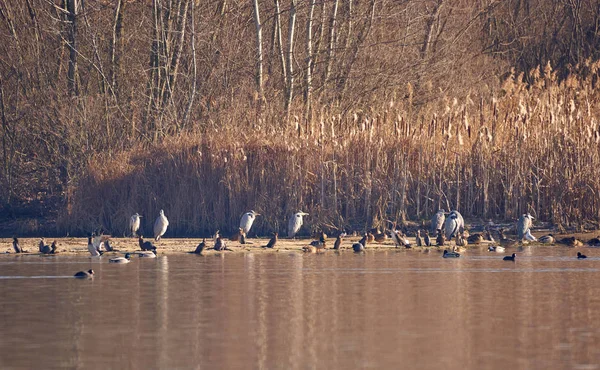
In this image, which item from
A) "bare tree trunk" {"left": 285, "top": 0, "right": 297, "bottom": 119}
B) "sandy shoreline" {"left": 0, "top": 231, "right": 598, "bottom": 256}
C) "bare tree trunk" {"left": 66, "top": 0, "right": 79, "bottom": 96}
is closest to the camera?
"sandy shoreline" {"left": 0, "top": 231, "right": 598, "bottom": 256}

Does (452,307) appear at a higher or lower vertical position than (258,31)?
lower

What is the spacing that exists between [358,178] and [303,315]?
9.91 meters

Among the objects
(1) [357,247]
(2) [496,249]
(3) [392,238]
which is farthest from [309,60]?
(2) [496,249]

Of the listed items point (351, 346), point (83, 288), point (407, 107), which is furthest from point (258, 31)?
point (351, 346)

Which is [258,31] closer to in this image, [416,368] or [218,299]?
[218,299]

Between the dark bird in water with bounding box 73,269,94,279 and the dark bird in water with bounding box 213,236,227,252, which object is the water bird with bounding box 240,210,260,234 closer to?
the dark bird in water with bounding box 213,236,227,252

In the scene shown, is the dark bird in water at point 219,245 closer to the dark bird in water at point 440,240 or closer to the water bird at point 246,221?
the water bird at point 246,221

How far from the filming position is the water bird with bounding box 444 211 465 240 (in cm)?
1766

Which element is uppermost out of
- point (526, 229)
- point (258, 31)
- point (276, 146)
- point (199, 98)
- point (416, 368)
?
point (258, 31)

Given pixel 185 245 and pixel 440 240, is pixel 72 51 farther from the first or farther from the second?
pixel 440 240

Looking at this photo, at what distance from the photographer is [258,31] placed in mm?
24094

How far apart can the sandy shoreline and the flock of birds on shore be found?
4.9 inches

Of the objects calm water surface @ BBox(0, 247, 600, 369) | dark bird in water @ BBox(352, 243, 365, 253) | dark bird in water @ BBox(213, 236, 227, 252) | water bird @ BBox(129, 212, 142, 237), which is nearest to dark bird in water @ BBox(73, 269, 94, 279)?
calm water surface @ BBox(0, 247, 600, 369)

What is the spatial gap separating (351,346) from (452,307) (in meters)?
2.24
